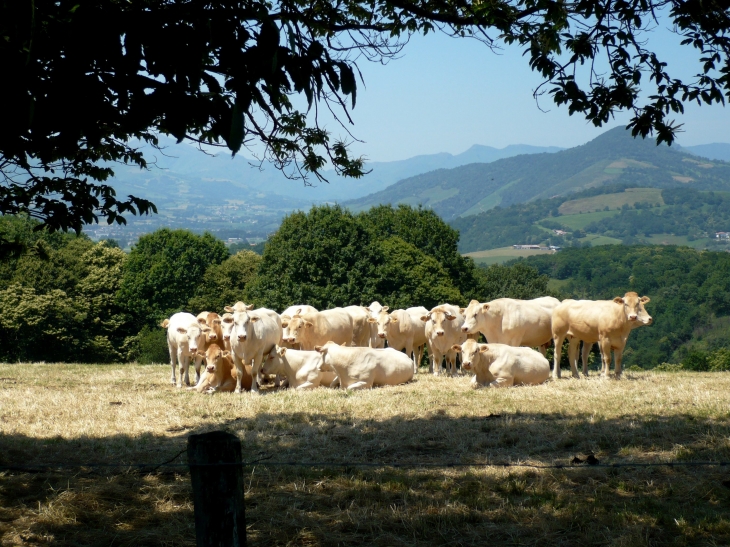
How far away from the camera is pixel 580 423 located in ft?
33.9

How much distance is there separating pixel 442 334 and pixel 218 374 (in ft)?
19.0

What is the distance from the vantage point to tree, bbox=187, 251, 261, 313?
Answer: 52.0 meters

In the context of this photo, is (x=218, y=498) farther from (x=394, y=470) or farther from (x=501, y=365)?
(x=501, y=365)

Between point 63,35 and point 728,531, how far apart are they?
241 inches

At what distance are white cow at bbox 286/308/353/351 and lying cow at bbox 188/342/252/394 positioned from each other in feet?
6.92

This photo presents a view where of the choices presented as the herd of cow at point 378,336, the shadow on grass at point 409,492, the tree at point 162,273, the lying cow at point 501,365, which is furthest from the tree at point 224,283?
the shadow on grass at point 409,492

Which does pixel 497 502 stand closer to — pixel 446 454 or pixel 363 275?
pixel 446 454

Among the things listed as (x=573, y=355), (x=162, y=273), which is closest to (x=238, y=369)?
(x=573, y=355)

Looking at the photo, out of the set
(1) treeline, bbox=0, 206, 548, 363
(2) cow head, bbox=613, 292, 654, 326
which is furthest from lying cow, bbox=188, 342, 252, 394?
(1) treeline, bbox=0, 206, 548, 363

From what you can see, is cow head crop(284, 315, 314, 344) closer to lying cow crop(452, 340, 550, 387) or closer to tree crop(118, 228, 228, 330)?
lying cow crop(452, 340, 550, 387)

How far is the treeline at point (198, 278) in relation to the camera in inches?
1633

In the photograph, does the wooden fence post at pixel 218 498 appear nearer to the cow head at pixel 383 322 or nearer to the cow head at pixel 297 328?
the cow head at pixel 297 328

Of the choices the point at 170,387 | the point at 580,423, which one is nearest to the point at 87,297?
the point at 170,387

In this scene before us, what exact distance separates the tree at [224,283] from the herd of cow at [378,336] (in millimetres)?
33611
